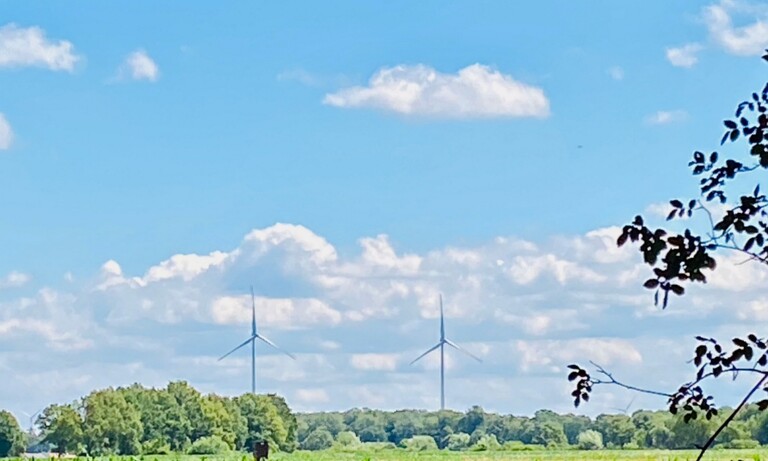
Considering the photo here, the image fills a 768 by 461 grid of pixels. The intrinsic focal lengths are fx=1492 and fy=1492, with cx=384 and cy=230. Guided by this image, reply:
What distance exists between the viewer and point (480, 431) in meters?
44.9

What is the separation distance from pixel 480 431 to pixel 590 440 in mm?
6878

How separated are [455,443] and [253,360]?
738 centimetres

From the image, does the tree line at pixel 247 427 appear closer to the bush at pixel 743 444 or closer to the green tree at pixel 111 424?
the green tree at pixel 111 424

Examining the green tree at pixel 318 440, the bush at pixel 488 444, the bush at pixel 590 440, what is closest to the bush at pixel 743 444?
the bush at pixel 488 444

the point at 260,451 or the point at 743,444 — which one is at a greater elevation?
the point at 743,444

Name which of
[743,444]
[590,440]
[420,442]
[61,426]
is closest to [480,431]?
[420,442]

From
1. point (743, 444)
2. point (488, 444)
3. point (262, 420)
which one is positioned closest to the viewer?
point (743, 444)

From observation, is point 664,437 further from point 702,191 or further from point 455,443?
point 702,191

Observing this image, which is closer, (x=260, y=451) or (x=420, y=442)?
(x=260, y=451)

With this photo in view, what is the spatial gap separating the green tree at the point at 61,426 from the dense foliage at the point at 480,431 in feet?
22.5

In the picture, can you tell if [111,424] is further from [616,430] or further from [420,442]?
[616,430]

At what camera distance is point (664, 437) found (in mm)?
32594

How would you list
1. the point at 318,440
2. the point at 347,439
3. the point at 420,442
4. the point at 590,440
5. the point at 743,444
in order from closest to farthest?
the point at 743,444 < the point at 590,440 < the point at 420,442 < the point at 347,439 < the point at 318,440

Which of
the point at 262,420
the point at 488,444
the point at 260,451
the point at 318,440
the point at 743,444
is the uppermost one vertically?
the point at 262,420
